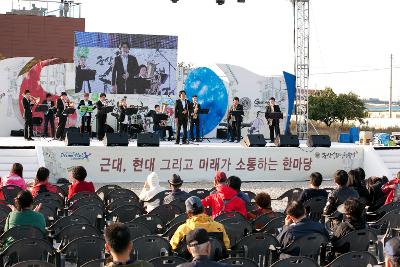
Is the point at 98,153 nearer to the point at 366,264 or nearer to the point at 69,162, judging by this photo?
the point at 69,162

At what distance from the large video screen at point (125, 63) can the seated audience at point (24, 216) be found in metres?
18.5

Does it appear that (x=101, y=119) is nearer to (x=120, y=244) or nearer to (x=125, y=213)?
(x=125, y=213)

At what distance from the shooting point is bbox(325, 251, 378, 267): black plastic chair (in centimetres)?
629

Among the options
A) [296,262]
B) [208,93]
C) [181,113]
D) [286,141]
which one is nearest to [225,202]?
[296,262]

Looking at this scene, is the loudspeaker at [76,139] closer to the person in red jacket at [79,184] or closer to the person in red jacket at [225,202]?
the person in red jacket at [79,184]

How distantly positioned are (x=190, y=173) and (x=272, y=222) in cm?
1118

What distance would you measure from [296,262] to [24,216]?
325cm

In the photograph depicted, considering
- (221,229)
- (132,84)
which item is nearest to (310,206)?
(221,229)

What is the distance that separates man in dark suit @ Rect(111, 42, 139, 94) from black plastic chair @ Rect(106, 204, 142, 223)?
683 inches

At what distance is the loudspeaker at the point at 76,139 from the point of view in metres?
18.9

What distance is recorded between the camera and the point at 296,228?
7.43m

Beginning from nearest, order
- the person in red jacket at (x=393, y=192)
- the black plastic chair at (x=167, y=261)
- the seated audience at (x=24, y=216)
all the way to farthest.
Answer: the black plastic chair at (x=167, y=261) → the seated audience at (x=24, y=216) → the person in red jacket at (x=393, y=192)

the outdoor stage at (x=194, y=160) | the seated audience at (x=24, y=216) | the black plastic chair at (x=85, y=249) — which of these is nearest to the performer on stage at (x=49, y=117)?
the outdoor stage at (x=194, y=160)

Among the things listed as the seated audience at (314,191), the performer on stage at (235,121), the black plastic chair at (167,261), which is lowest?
the black plastic chair at (167,261)
